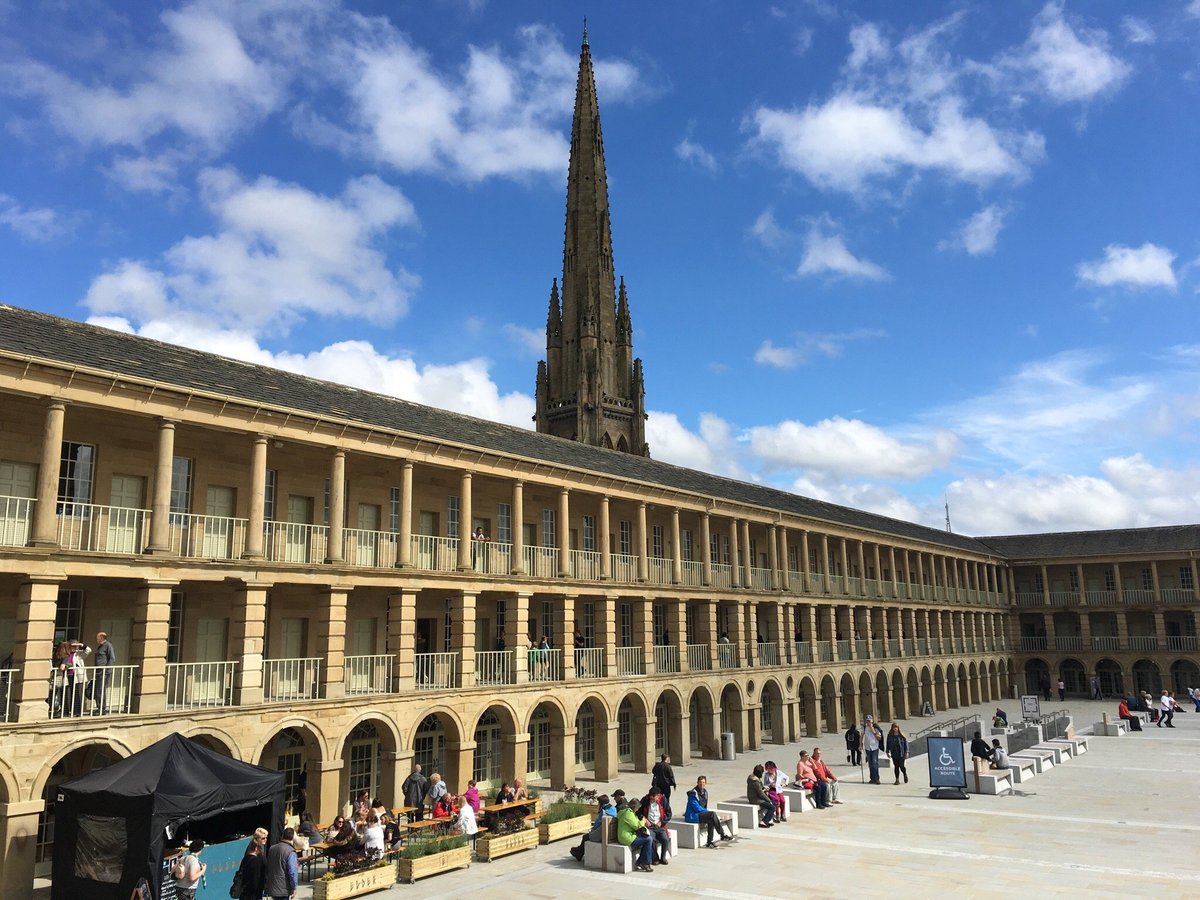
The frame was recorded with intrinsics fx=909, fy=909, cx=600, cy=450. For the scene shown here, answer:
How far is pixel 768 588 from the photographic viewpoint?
39500 millimetres

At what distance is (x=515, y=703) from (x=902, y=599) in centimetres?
3207

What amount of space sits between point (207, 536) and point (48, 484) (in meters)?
3.99

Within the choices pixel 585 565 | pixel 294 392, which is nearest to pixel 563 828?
pixel 585 565

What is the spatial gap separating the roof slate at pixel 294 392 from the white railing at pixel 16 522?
2.90 meters

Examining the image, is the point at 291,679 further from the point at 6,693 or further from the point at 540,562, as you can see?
the point at 540,562

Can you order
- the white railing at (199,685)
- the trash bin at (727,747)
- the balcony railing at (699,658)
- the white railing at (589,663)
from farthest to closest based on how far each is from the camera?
the balcony railing at (699,658) → the trash bin at (727,747) → the white railing at (589,663) → the white railing at (199,685)

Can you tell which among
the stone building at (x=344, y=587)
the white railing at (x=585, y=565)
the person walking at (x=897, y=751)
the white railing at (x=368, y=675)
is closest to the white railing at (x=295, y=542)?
the stone building at (x=344, y=587)

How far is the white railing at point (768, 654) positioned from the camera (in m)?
38.3

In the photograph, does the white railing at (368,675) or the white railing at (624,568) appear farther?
the white railing at (624,568)

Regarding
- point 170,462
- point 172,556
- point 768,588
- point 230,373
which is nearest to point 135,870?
point 172,556

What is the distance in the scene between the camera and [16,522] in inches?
672

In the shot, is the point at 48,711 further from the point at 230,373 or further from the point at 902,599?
the point at 902,599

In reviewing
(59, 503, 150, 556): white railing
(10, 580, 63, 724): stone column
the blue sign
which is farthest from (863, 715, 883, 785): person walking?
(10, 580, 63, 724): stone column

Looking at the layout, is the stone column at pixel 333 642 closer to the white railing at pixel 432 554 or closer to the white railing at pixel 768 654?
the white railing at pixel 432 554
